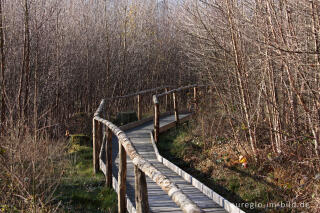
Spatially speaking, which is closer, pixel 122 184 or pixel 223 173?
pixel 122 184

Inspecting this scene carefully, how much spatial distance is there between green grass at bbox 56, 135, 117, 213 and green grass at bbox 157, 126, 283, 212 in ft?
5.31

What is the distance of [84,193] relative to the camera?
599 cm

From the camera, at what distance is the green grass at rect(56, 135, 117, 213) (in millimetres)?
5500

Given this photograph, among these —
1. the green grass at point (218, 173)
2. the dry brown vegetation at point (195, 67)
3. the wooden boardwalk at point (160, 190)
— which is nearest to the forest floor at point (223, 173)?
the green grass at point (218, 173)

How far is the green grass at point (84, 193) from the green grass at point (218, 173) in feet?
5.31

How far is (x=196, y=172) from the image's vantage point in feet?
23.2

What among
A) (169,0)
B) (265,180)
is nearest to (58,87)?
(265,180)

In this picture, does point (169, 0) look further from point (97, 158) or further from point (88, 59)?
point (97, 158)

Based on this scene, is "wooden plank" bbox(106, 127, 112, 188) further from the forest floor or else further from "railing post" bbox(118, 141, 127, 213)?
the forest floor

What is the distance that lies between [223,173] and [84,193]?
87.6 inches

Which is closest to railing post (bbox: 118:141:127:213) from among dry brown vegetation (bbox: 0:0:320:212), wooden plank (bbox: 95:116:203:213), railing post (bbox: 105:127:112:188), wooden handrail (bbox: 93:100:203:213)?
wooden handrail (bbox: 93:100:203:213)

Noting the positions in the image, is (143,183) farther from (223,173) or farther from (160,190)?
(223,173)

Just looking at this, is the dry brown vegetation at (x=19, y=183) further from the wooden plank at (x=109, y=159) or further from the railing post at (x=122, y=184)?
the wooden plank at (x=109, y=159)

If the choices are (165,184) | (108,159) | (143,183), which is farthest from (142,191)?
(108,159)
